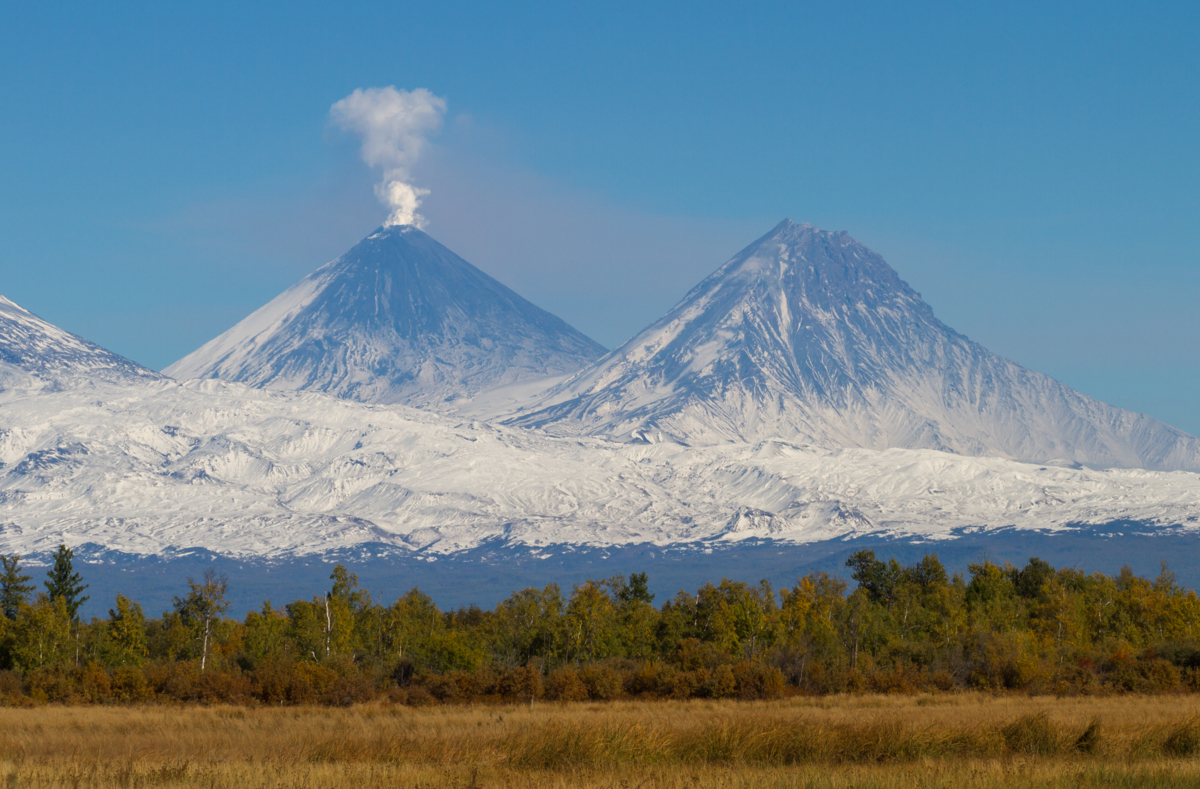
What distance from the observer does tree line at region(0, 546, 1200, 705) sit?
5734 centimetres

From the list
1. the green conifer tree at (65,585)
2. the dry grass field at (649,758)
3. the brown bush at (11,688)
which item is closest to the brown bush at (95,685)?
the brown bush at (11,688)

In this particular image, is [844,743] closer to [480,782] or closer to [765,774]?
[765,774]

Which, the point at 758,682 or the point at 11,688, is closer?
the point at 11,688

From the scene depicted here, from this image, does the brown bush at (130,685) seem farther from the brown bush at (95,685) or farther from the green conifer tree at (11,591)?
the green conifer tree at (11,591)

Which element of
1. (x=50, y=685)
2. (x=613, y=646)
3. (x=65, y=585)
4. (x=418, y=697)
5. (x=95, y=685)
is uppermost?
(x=65, y=585)

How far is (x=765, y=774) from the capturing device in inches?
848

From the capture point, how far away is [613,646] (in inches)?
3223

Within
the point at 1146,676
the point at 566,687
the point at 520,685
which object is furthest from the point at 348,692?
the point at 1146,676

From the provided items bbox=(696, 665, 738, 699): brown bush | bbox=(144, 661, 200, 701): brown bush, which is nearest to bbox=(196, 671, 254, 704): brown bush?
bbox=(144, 661, 200, 701): brown bush

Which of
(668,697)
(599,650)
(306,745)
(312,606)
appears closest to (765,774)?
(306,745)

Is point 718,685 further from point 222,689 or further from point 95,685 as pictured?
point 95,685

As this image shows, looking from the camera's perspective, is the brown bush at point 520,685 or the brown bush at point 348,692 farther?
the brown bush at point 520,685

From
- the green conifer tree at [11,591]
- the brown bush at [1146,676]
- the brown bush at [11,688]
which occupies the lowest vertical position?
the brown bush at [11,688]

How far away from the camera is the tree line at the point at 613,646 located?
5734cm
